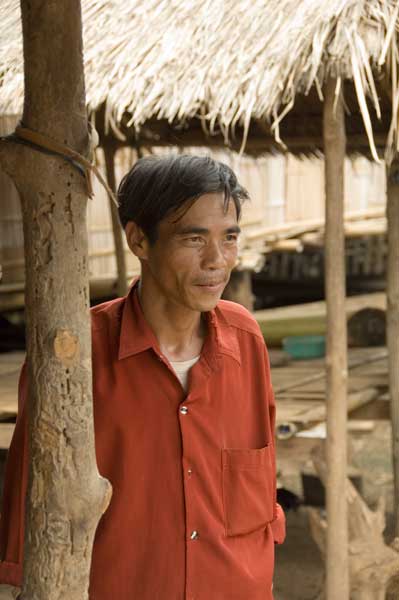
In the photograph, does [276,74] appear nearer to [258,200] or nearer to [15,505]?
[15,505]

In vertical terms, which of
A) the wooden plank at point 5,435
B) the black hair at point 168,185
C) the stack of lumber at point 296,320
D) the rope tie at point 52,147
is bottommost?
the wooden plank at point 5,435

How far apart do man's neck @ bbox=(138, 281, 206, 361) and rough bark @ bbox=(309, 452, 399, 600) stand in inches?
96.7

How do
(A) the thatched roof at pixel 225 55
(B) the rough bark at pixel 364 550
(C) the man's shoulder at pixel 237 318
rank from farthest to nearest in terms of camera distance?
(B) the rough bark at pixel 364 550 < (A) the thatched roof at pixel 225 55 < (C) the man's shoulder at pixel 237 318

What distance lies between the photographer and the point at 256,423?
6.98 ft

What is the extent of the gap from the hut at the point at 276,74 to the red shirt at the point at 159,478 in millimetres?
1773

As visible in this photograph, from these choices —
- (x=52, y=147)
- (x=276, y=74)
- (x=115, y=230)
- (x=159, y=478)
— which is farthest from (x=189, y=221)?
(x=115, y=230)

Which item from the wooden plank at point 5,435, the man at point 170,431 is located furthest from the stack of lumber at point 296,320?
the man at point 170,431

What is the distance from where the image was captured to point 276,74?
3939mm

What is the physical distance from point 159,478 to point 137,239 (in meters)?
0.53

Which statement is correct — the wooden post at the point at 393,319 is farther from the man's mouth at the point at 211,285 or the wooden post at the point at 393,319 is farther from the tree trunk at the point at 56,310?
the tree trunk at the point at 56,310

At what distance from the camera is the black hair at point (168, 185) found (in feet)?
6.40

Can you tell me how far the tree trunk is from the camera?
1598 millimetres

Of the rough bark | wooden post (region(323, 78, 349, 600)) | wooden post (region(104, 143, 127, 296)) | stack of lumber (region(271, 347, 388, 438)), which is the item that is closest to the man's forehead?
wooden post (region(323, 78, 349, 600))

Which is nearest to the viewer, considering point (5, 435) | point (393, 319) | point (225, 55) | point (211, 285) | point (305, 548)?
point (211, 285)
